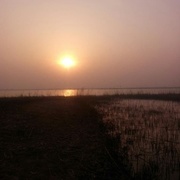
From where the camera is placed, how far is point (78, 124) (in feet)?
52.5

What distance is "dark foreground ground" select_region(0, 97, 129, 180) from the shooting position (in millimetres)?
8117

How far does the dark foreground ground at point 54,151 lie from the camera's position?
812 cm

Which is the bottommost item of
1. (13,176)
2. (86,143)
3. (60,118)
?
(13,176)

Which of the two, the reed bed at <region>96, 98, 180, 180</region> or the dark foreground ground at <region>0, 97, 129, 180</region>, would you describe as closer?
the dark foreground ground at <region>0, 97, 129, 180</region>

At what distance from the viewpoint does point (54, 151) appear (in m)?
10.2

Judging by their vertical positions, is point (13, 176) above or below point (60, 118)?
below

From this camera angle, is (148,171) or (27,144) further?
(27,144)

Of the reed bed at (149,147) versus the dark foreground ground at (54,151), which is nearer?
the dark foreground ground at (54,151)

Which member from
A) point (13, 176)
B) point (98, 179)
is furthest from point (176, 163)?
point (13, 176)

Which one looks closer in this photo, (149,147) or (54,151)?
(54,151)

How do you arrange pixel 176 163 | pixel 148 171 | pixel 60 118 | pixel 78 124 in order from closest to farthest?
pixel 148 171 → pixel 176 163 → pixel 78 124 → pixel 60 118

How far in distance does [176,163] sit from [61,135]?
5431mm

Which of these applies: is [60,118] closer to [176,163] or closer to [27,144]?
[27,144]

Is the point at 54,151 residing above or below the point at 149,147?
below
